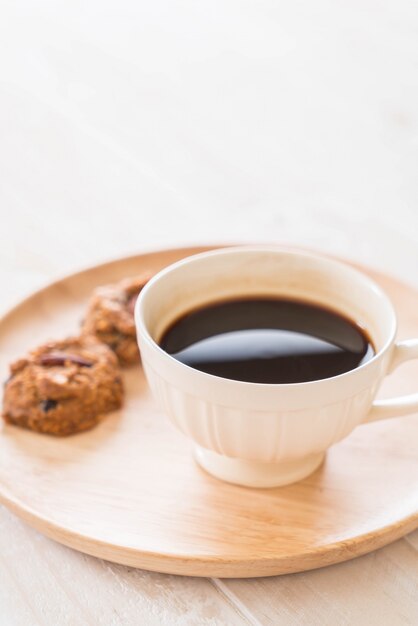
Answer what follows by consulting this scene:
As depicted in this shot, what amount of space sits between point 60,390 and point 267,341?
261 mm

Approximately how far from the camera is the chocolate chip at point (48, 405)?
41.2 inches

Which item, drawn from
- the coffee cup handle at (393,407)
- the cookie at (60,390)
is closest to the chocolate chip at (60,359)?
the cookie at (60,390)

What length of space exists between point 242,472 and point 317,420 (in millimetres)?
138

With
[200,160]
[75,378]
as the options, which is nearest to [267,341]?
[75,378]

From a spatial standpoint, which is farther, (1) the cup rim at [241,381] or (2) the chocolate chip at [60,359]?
(2) the chocolate chip at [60,359]

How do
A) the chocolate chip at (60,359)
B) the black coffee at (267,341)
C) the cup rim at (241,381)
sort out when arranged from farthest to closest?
the chocolate chip at (60,359) < the black coffee at (267,341) < the cup rim at (241,381)

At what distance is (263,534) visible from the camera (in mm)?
912

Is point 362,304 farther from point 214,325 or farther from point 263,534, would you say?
point 263,534

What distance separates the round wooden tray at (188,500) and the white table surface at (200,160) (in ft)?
0.12

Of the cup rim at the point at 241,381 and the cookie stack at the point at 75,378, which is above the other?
the cup rim at the point at 241,381

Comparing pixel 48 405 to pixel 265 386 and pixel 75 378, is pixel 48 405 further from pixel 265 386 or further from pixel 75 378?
pixel 265 386

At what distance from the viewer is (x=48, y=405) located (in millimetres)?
1049

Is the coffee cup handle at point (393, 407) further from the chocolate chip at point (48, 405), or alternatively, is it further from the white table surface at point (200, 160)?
the chocolate chip at point (48, 405)

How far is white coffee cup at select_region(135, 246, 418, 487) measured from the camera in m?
0.87
